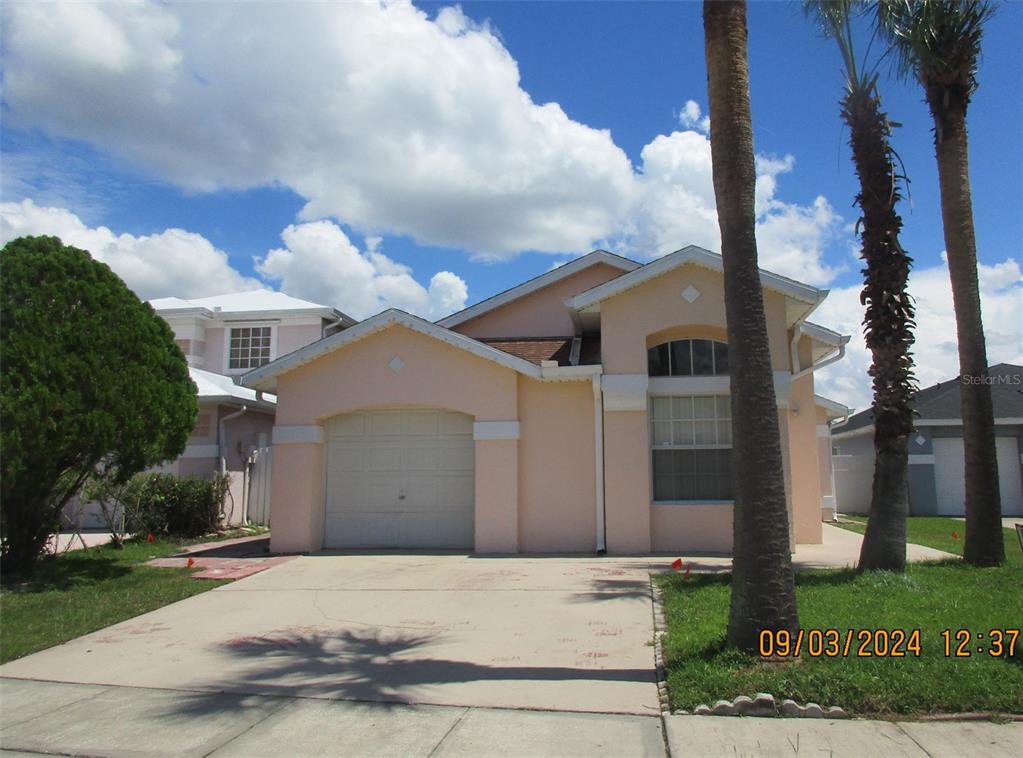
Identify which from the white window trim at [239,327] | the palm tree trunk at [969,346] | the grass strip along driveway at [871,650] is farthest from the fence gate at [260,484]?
the palm tree trunk at [969,346]

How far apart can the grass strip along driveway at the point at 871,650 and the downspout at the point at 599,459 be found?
3.00m

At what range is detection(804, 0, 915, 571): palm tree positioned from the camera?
9.52 m

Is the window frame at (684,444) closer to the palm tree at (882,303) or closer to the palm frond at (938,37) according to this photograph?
the palm tree at (882,303)

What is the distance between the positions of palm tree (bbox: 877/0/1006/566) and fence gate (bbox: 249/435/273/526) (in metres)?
14.7

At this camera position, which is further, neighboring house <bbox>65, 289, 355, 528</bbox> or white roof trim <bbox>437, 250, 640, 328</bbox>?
neighboring house <bbox>65, 289, 355, 528</bbox>

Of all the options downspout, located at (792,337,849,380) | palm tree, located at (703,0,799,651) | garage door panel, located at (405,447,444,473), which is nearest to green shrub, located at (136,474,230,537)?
garage door panel, located at (405,447,444,473)

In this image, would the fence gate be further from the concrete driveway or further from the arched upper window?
the arched upper window

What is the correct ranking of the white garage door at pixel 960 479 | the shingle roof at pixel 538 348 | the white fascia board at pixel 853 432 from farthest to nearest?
the white fascia board at pixel 853 432 → the white garage door at pixel 960 479 → the shingle roof at pixel 538 348

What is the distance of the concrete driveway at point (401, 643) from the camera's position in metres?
6.01

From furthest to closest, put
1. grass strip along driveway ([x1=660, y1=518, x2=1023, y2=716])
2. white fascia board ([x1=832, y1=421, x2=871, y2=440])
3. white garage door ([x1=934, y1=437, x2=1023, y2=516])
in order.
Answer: white fascia board ([x1=832, y1=421, x2=871, y2=440]), white garage door ([x1=934, y1=437, x2=1023, y2=516]), grass strip along driveway ([x1=660, y1=518, x2=1023, y2=716])

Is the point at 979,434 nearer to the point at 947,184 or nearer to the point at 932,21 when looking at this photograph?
the point at 947,184

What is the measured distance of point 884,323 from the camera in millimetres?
9859

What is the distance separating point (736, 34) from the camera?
Answer: 6637 millimetres

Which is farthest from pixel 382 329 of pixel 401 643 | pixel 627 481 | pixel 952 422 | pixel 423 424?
pixel 952 422
